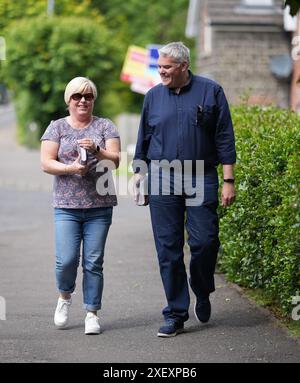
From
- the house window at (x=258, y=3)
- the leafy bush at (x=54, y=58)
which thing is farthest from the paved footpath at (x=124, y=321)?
the leafy bush at (x=54, y=58)

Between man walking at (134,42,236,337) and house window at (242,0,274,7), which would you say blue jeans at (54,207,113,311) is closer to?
man walking at (134,42,236,337)

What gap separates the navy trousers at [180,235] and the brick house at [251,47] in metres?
26.5

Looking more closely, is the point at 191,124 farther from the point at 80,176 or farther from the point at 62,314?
the point at 62,314

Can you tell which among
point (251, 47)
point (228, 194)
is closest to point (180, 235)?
point (228, 194)

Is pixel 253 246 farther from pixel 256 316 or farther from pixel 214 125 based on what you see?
pixel 214 125

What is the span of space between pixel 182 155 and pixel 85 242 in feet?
3.03

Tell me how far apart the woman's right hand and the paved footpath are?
111 centimetres

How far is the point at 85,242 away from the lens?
7.84 metres

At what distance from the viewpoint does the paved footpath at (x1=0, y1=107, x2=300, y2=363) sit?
703 cm

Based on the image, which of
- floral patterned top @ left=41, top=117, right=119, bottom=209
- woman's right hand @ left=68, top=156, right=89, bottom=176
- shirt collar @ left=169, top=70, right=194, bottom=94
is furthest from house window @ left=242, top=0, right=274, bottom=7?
woman's right hand @ left=68, top=156, right=89, bottom=176

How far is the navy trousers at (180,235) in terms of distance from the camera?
25.3ft

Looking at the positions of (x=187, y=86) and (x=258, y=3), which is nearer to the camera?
(x=187, y=86)

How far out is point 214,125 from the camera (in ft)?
25.3
